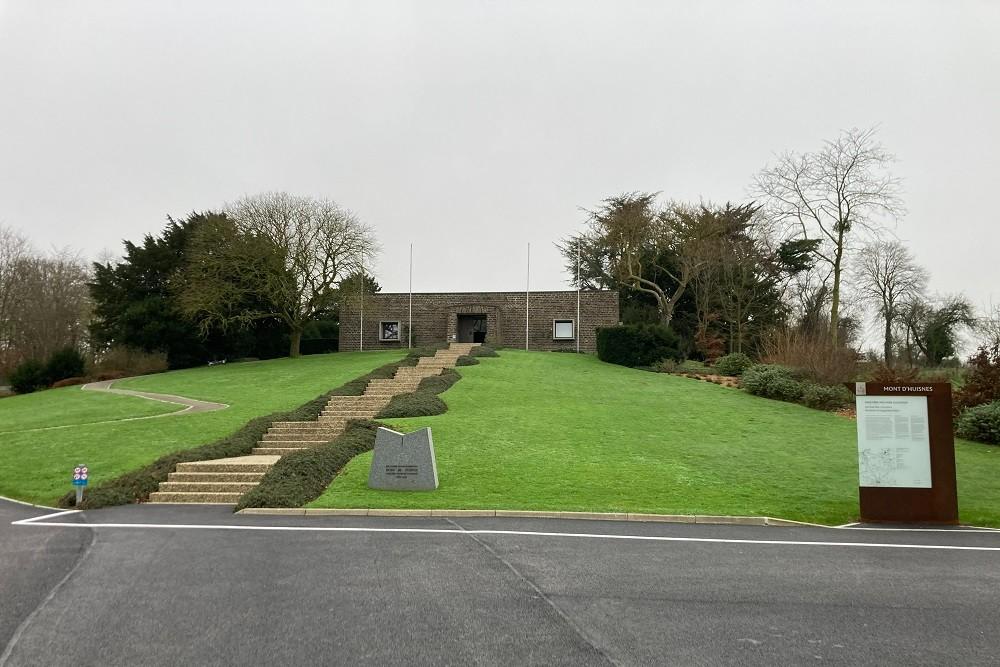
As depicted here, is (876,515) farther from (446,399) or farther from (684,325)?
(684,325)

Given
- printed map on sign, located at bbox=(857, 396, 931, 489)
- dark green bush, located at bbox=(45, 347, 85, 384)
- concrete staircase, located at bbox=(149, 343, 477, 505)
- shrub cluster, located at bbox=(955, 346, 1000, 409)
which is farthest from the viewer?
dark green bush, located at bbox=(45, 347, 85, 384)

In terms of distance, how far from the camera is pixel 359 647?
4352mm

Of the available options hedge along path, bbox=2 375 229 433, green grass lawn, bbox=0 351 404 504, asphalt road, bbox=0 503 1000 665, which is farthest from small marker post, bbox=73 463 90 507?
hedge along path, bbox=2 375 229 433

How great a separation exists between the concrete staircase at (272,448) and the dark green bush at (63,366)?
68.1 ft

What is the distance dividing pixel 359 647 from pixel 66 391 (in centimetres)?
3045

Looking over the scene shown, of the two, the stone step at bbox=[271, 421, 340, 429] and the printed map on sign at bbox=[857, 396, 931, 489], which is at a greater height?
the printed map on sign at bbox=[857, 396, 931, 489]

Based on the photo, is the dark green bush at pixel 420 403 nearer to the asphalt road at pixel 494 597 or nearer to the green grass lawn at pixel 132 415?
the green grass lawn at pixel 132 415

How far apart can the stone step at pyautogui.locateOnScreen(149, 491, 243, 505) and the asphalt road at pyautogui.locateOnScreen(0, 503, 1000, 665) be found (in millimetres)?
2702

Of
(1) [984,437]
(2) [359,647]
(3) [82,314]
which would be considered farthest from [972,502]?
(3) [82,314]

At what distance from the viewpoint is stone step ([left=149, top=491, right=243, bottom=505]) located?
11312mm

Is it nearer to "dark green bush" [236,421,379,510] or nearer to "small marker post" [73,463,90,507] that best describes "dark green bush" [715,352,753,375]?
"dark green bush" [236,421,379,510]

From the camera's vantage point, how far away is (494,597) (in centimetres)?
541

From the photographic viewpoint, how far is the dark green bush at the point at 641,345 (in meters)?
31.2

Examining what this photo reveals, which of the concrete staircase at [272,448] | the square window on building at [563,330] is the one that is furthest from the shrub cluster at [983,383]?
the square window on building at [563,330]
